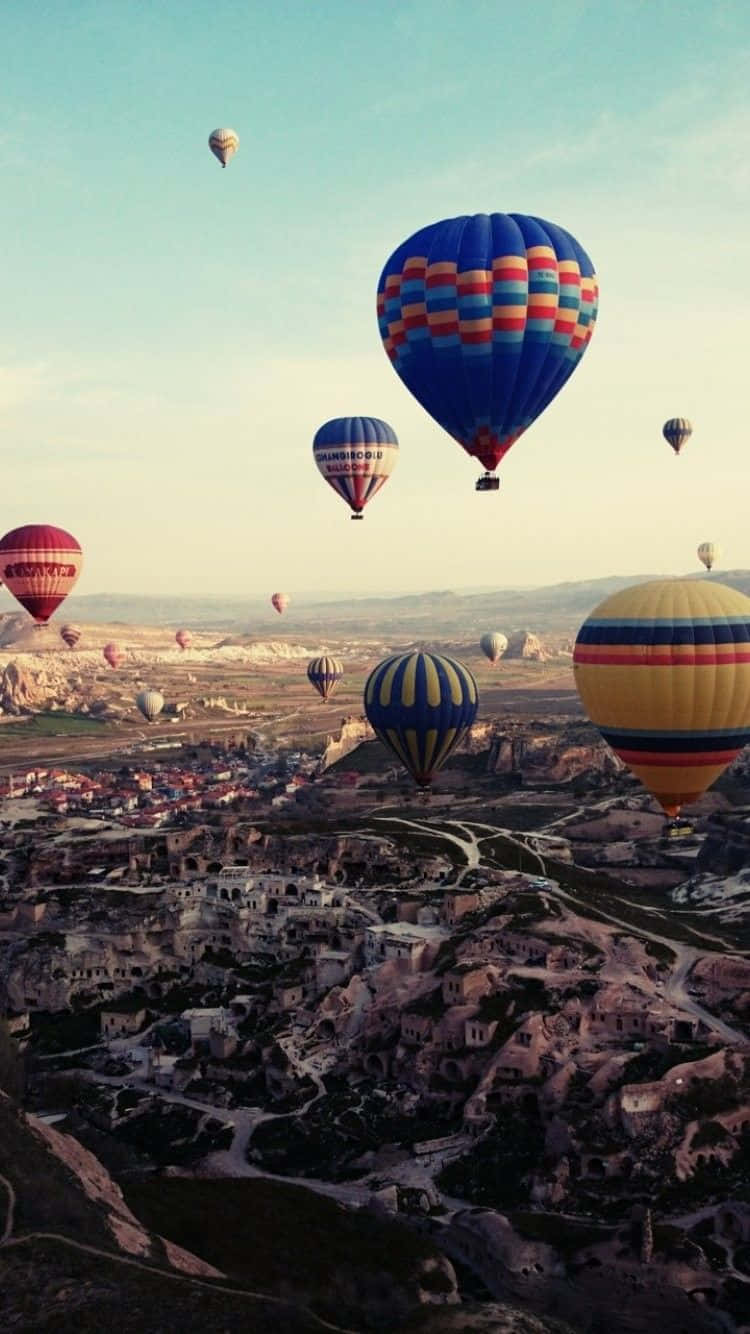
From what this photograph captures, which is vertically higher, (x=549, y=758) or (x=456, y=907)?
(x=549, y=758)

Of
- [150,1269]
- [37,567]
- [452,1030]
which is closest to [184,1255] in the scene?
[150,1269]

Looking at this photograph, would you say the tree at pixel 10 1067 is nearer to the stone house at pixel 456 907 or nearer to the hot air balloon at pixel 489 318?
the stone house at pixel 456 907

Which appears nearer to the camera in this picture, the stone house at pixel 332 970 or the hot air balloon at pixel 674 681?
the hot air balloon at pixel 674 681

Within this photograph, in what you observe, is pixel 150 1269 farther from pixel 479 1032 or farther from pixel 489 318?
pixel 489 318

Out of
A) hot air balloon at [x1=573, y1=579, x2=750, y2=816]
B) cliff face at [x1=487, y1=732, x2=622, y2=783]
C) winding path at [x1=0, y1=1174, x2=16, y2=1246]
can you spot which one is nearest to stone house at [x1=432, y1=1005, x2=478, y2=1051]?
hot air balloon at [x1=573, y1=579, x2=750, y2=816]

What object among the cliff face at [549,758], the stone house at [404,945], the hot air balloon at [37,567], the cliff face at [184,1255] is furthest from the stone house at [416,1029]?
the cliff face at [549,758]
